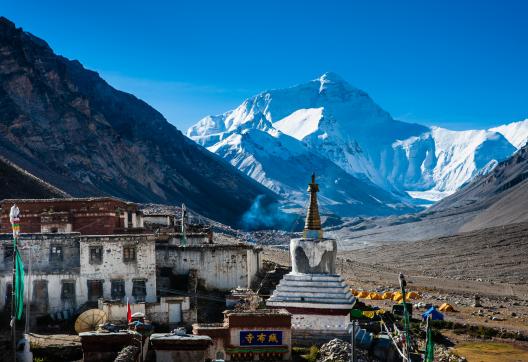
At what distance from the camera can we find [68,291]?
107 feet

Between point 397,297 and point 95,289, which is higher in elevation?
point 95,289

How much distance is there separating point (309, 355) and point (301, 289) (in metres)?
4.37

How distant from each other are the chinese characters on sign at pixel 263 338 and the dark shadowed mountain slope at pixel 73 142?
85.4 meters

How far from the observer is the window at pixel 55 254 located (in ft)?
108

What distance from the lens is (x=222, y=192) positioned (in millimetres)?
189875

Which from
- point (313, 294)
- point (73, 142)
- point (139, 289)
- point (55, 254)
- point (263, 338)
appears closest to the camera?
point (263, 338)

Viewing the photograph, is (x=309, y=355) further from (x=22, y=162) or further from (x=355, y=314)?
(x=22, y=162)

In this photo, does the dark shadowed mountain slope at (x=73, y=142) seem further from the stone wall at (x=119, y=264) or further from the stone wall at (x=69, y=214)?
the stone wall at (x=119, y=264)

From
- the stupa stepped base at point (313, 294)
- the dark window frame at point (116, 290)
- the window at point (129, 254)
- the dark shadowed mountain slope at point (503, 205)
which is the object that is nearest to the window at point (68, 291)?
the dark window frame at point (116, 290)

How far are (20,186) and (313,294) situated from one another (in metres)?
60.5

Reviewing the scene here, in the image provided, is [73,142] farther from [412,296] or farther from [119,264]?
[119,264]

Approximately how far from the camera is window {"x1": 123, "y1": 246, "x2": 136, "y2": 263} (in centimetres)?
3322

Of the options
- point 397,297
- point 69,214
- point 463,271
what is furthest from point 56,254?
point 463,271

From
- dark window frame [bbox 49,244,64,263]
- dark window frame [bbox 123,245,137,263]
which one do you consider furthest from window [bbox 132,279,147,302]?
dark window frame [bbox 49,244,64,263]
